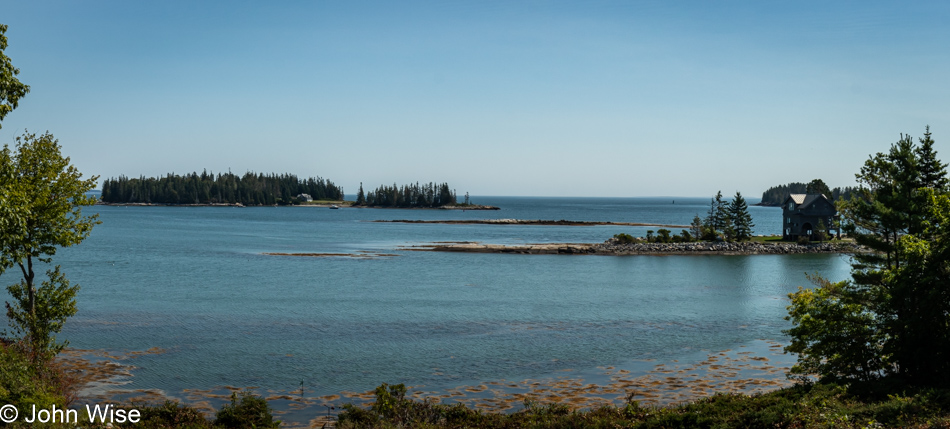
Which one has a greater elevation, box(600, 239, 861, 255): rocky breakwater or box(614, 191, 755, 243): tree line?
box(614, 191, 755, 243): tree line

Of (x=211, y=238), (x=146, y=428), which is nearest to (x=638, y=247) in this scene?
(x=211, y=238)

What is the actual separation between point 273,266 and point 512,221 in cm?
10731

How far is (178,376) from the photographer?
Answer: 25.0 m

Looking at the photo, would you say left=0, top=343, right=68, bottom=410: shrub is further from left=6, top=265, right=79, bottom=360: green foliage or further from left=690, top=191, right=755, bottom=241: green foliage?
left=690, top=191, right=755, bottom=241: green foliage

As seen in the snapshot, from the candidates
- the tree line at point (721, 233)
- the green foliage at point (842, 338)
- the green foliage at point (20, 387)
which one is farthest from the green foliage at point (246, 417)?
the tree line at point (721, 233)

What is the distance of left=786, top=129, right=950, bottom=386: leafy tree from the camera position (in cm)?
1939

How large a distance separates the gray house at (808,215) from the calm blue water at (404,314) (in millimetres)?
18363

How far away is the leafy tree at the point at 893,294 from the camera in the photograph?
63.6 feet

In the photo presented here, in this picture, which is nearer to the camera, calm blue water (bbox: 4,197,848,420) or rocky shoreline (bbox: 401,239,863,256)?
calm blue water (bbox: 4,197,848,420)

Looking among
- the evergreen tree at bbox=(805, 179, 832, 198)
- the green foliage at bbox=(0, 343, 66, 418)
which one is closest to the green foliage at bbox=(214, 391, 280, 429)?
the green foliage at bbox=(0, 343, 66, 418)

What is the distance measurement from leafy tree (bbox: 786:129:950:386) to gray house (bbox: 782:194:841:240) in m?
74.9

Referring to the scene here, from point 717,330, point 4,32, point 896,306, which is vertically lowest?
point 717,330

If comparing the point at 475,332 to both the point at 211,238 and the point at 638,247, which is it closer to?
the point at 638,247

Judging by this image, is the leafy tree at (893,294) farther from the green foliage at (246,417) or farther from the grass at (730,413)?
the green foliage at (246,417)
